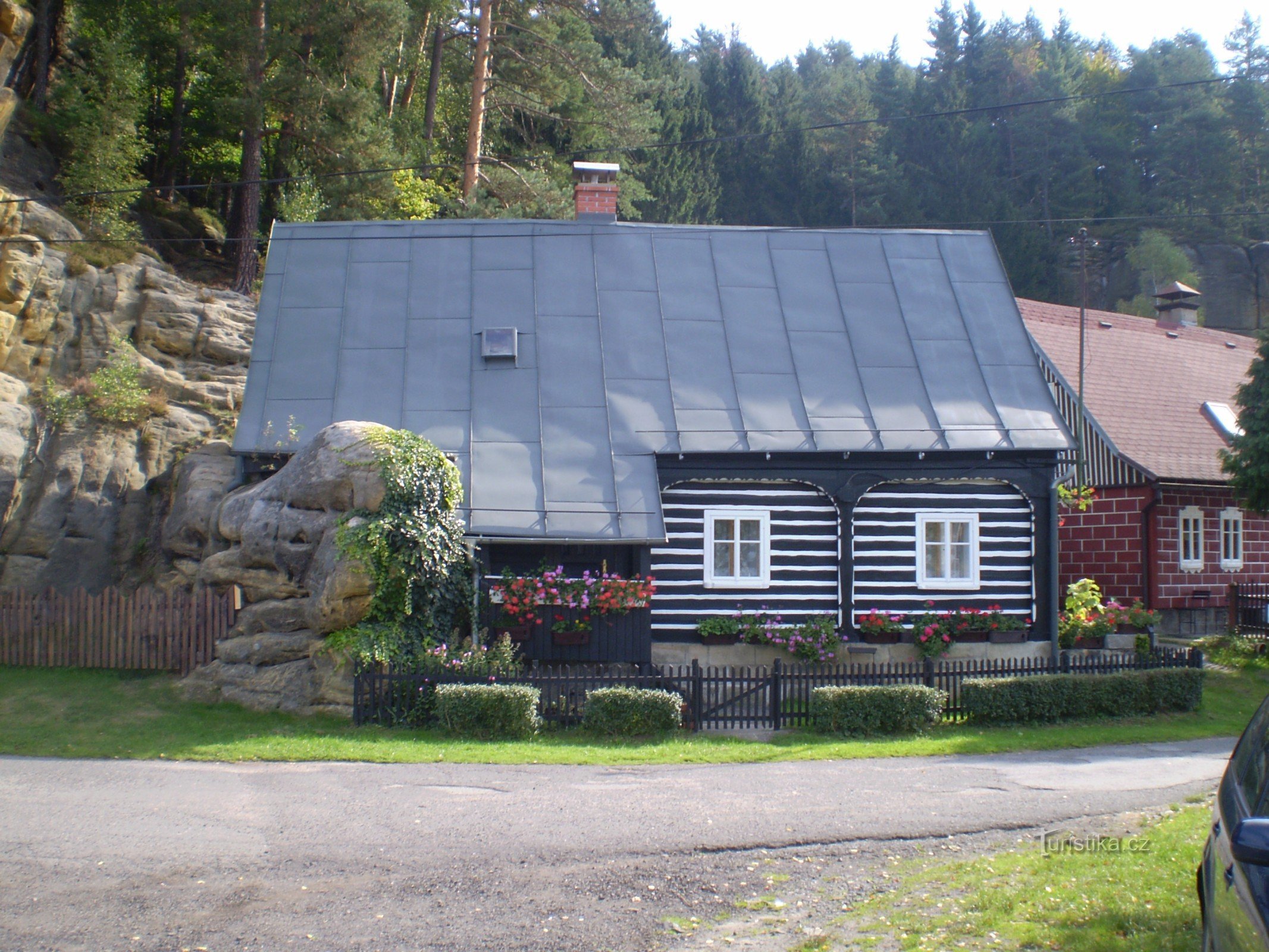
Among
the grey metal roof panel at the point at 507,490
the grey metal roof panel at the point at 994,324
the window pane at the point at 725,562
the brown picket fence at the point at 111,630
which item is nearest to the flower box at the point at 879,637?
the window pane at the point at 725,562

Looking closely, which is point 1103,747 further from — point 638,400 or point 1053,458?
point 638,400

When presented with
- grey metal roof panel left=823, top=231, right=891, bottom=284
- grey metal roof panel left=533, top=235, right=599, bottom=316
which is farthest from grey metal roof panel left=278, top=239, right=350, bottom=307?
grey metal roof panel left=823, top=231, right=891, bottom=284

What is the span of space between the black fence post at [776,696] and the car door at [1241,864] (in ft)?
30.2

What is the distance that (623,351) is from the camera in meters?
18.9

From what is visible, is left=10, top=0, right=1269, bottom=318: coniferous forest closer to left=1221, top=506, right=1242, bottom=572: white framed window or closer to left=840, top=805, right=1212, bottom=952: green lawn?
left=1221, top=506, right=1242, bottom=572: white framed window

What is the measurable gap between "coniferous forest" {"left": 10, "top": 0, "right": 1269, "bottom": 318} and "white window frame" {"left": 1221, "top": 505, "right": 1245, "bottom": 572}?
24.8 ft

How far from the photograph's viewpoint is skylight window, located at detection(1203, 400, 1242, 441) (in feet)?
89.0

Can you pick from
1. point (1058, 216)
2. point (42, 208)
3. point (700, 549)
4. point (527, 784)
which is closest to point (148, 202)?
point (42, 208)

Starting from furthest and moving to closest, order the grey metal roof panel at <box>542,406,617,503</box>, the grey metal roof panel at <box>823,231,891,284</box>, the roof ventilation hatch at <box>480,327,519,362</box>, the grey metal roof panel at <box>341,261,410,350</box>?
the grey metal roof panel at <box>823,231,891,284</box> < the grey metal roof panel at <box>341,261,410,350</box> < the roof ventilation hatch at <box>480,327,519,362</box> < the grey metal roof panel at <box>542,406,617,503</box>

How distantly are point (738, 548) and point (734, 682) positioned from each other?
12.5ft

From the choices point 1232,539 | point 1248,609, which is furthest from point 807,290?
point 1232,539

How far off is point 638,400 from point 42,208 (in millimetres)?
15542

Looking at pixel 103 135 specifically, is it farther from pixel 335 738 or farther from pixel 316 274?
pixel 335 738

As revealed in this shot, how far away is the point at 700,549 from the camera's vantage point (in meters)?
17.5
